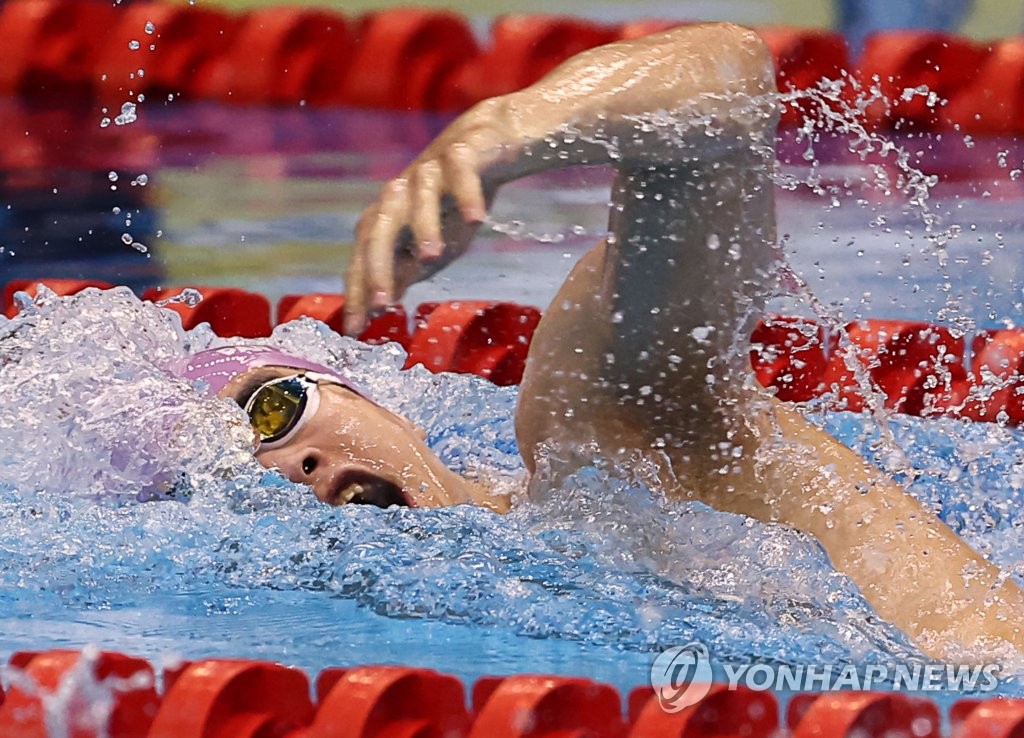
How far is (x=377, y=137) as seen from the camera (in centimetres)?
429

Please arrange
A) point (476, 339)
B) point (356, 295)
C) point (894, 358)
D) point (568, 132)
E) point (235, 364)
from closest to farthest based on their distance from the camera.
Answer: point (356, 295) < point (568, 132) < point (235, 364) < point (894, 358) < point (476, 339)

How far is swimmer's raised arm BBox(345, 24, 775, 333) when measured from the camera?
986 millimetres

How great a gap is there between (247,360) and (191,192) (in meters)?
2.40

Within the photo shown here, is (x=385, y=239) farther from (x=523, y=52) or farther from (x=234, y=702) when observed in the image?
(x=523, y=52)

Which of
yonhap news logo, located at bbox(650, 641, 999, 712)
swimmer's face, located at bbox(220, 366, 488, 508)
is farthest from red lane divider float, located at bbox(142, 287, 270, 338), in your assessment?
yonhap news logo, located at bbox(650, 641, 999, 712)

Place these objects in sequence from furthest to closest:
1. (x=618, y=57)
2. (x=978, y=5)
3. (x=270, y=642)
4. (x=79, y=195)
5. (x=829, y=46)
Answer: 1. (x=978, y=5)
2. (x=829, y=46)
3. (x=79, y=195)
4. (x=270, y=642)
5. (x=618, y=57)

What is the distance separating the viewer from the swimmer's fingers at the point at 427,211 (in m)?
0.97

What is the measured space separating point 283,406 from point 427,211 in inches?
26.2

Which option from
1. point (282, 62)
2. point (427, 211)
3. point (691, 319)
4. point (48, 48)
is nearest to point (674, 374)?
point (691, 319)

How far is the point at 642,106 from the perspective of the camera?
1197 mm

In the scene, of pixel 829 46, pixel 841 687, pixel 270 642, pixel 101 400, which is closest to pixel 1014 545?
pixel 841 687

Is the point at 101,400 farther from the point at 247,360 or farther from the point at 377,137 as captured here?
the point at 377,137

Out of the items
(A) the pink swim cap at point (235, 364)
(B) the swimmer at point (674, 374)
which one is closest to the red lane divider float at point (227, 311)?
(A) the pink swim cap at point (235, 364)

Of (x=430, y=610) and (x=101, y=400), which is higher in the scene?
(x=101, y=400)
